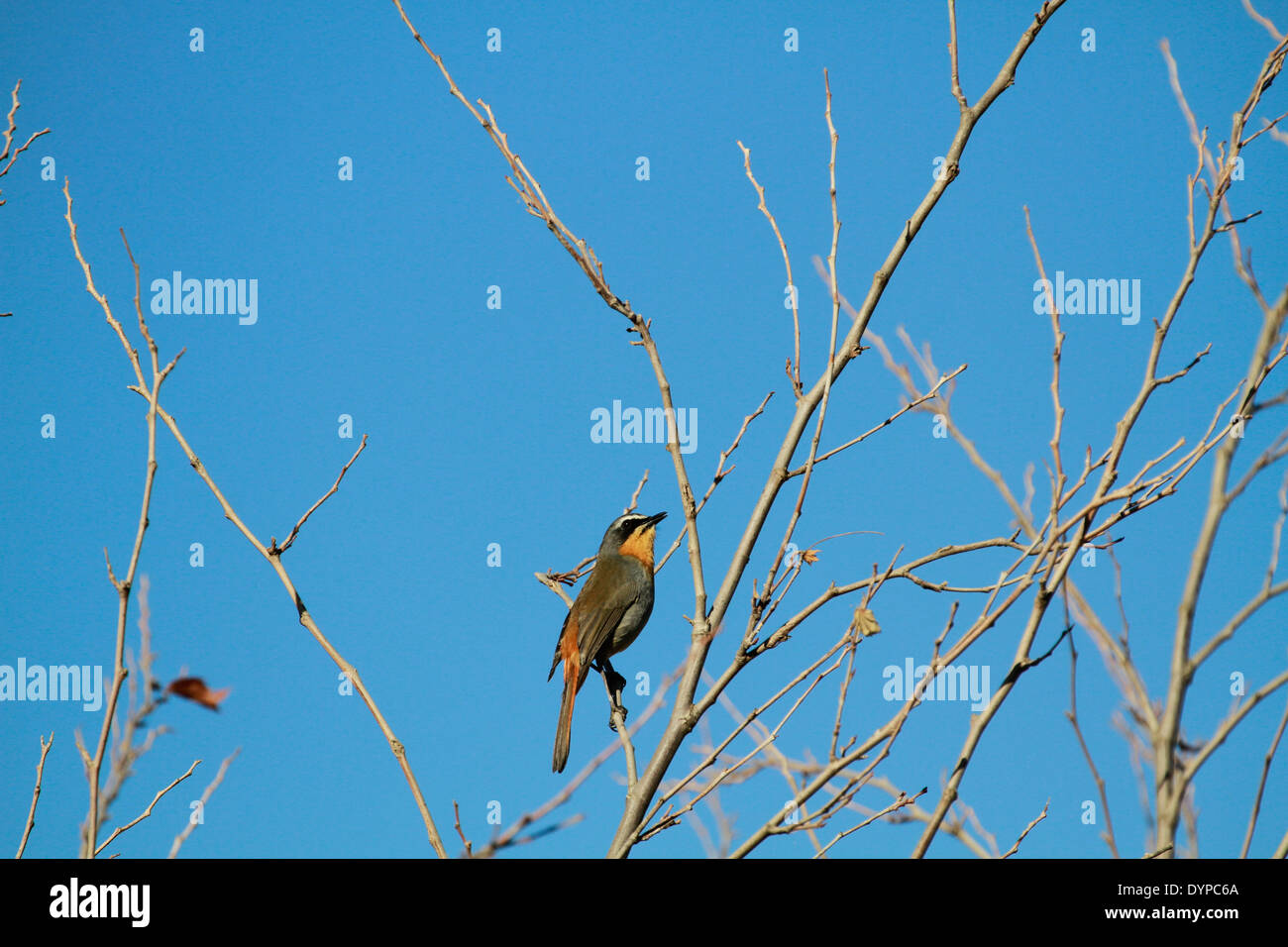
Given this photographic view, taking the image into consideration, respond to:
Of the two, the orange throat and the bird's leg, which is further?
the orange throat

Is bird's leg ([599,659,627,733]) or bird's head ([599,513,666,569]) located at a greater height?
bird's head ([599,513,666,569])

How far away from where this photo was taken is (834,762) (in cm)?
274

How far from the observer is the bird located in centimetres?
514

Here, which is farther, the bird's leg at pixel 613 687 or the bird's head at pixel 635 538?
the bird's head at pixel 635 538

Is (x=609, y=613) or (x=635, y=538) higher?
(x=635, y=538)

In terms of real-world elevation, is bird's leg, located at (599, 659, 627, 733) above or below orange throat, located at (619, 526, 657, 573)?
below

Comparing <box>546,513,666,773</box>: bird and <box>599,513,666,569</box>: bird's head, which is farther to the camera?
<box>599,513,666,569</box>: bird's head

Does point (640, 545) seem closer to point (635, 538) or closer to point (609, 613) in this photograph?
point (635, 538)

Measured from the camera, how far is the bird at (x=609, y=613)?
202 inches

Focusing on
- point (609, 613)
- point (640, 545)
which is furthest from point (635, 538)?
point (609, 613)

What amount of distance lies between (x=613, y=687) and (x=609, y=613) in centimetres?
48

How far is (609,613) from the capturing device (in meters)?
5.54
